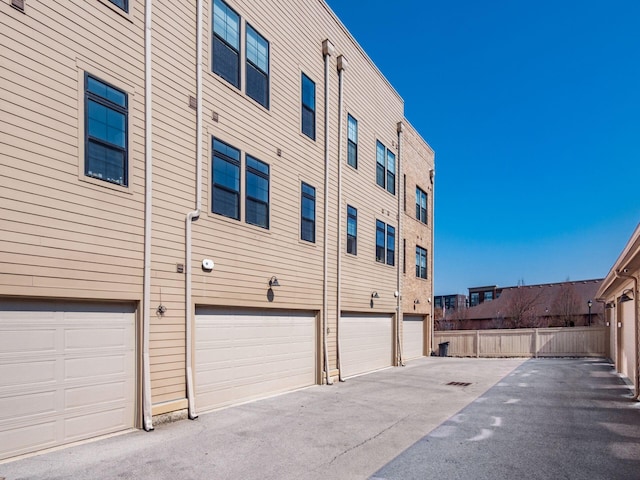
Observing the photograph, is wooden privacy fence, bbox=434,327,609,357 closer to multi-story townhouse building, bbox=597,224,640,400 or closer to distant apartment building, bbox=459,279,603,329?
multi-story townhouse building, bbox=597,224,640,400

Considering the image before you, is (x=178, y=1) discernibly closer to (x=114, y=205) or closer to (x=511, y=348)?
(x=114, y=205)

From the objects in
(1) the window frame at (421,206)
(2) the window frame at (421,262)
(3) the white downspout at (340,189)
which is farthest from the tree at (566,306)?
(3) the white downspout at (340,189)

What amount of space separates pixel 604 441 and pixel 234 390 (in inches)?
240

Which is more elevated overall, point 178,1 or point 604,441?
point 178,1

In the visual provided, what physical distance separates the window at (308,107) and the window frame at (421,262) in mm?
9464

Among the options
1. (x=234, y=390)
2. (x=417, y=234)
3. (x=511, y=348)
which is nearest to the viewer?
(x=234, y=390)

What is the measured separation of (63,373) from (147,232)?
2.22 meters

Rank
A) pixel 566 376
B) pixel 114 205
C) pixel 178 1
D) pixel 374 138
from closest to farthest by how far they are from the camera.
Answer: pixel 114 205 → pixel 178 1 → pixel 566 376 → pixel 374 138

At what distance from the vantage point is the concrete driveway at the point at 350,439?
5.16 meters

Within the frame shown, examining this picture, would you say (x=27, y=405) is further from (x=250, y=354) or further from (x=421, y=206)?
(x=421, y=206)

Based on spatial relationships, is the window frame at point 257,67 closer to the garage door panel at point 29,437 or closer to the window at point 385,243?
the window at point 385,243

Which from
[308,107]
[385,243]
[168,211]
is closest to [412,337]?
[385,243]

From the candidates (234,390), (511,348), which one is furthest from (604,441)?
(511,348)

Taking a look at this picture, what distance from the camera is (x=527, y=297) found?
38438mm
